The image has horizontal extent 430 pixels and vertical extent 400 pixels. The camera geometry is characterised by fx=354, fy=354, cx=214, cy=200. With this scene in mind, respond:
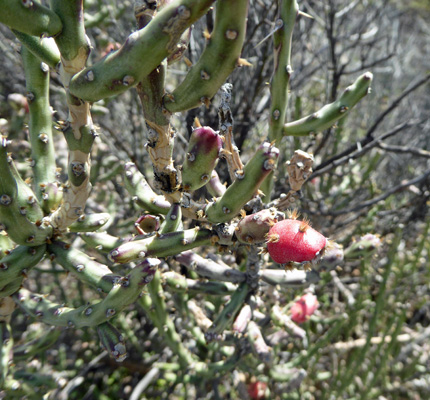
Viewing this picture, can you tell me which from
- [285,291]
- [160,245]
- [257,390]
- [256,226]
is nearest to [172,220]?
[160,245]

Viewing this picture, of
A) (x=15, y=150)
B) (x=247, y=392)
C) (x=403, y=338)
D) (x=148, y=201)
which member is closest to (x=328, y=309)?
(x=403, y=338)

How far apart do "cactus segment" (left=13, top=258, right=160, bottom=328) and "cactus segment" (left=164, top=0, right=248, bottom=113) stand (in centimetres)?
50

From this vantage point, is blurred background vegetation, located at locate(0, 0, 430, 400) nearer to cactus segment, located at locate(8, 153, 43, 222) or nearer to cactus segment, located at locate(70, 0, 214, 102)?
cactus segment, located at locate(8, 153, 43, 222)

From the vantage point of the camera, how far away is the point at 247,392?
7.54 ft

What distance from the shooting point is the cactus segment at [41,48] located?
104 centimetres

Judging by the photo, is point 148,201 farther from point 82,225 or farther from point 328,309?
point 328,309

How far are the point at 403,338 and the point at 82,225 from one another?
265 centimetres

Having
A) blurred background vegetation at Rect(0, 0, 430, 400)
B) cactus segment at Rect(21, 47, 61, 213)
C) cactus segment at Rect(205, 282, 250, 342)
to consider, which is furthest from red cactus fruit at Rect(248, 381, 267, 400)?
cactus segment at Rect(21, 47, 61, 213)

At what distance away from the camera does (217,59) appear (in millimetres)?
855

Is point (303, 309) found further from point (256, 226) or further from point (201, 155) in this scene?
point (201, 155)

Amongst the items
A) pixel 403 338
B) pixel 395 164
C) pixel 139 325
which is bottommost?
pixel 403 338

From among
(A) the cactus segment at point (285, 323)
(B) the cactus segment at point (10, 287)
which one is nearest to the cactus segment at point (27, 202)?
(B) the cactus segment at point (10, 287)

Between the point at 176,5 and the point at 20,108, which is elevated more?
the point at 20,108

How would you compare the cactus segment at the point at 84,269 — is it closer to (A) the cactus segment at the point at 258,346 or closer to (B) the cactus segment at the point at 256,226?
(B) the cactus segment at the point at 256,226
